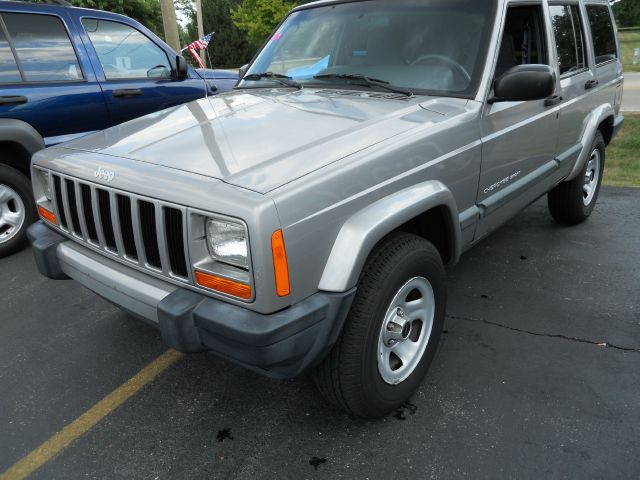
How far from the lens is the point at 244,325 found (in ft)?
5.94

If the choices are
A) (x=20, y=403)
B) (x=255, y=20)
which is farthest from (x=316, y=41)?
(x=255, y=20)

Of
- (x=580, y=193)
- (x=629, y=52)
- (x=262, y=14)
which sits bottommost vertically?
(x=629, y=52)

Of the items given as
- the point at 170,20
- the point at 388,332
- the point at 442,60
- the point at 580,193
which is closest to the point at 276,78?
the point at 442,60

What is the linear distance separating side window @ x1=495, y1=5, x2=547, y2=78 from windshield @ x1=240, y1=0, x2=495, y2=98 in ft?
0.76

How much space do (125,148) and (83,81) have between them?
9.29 ft

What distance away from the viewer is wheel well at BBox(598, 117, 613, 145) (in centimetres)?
471

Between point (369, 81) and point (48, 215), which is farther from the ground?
point (369, 81)

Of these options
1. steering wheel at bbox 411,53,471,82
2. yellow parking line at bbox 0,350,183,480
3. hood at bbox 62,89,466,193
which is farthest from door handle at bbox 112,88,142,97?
steering wheel at bbox 411,53,471,82

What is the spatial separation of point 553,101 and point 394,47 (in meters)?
1.20

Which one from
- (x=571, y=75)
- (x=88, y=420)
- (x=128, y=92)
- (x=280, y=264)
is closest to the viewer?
(x=280, y=264)

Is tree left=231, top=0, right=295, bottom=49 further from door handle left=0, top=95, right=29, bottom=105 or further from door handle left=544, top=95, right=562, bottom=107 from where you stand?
door handle left=544, top=95, right=562, bottom=107

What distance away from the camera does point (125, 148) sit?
2.38 meters

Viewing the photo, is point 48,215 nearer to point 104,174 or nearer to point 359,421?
point 104,174

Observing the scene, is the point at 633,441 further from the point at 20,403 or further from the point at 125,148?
the point at 20,403
